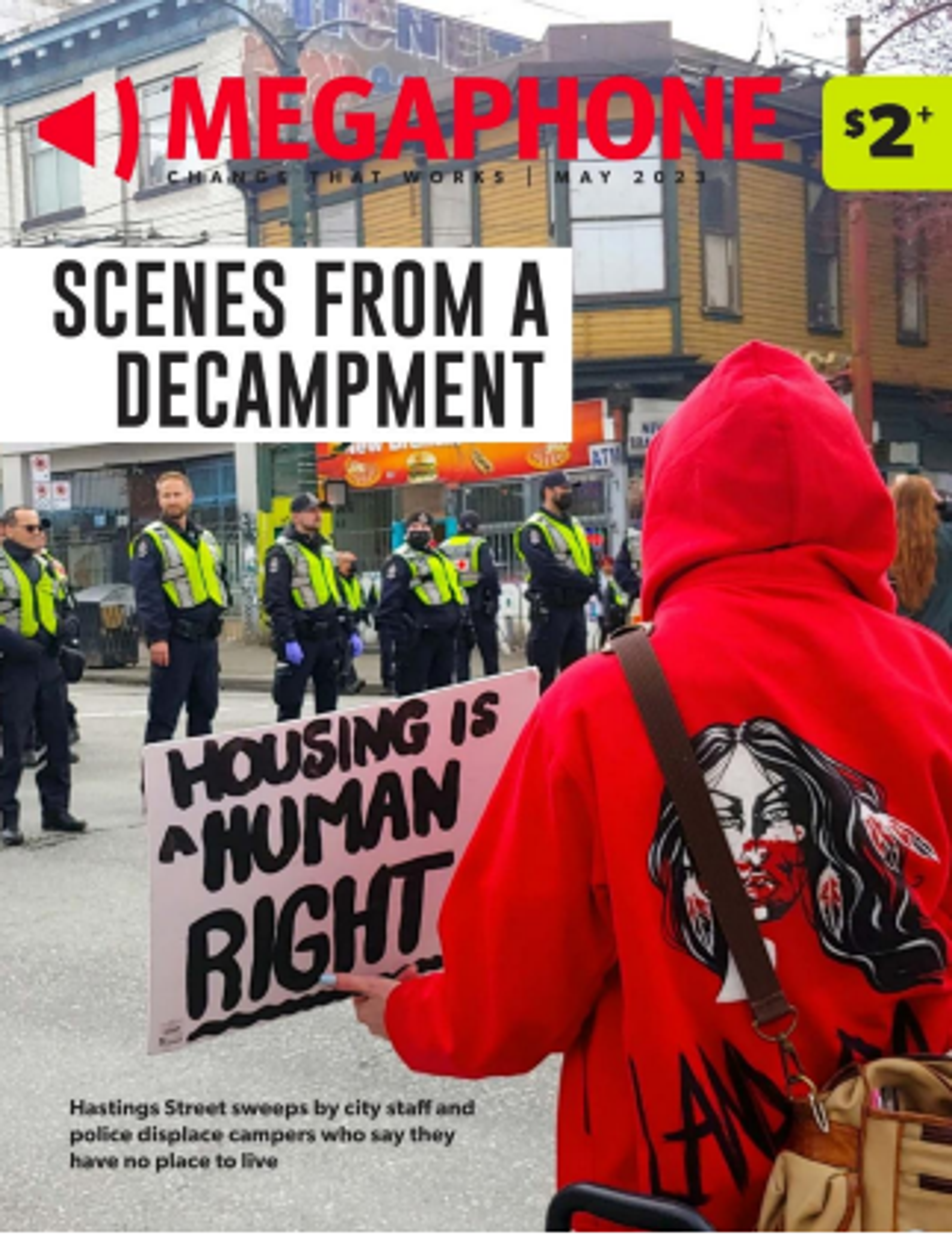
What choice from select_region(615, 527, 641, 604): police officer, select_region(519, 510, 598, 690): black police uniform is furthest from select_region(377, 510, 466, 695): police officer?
select_region(615, 527, 641, 604): police officer

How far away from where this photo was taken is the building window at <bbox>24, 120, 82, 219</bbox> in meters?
30.3

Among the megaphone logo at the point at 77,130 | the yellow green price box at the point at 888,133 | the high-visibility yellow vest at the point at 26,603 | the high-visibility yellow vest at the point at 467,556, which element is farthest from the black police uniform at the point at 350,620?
the megaphone logo at the point at 77,130

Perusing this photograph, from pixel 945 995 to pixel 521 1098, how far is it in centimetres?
290

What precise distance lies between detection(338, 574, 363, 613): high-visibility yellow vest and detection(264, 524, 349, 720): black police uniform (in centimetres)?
118

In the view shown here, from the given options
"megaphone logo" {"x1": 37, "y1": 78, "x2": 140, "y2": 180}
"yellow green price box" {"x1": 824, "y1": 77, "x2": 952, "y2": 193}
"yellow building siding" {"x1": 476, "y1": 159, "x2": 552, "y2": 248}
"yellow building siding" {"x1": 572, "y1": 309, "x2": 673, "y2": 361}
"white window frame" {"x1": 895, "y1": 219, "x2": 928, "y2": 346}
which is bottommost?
"yellow green price box" {"x1": 824, "y1": 77, "x2": 952, "y2": 193}

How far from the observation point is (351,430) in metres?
7.55

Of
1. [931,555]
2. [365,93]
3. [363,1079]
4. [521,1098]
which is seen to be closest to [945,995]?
[521,1098]

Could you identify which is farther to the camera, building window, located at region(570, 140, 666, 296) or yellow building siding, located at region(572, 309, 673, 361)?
building window, located at region(570, 140, 666, 296)

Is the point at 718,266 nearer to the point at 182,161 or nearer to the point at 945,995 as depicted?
Answer: the point at 182,161

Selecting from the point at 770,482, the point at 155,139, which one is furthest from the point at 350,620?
the point at 155,139

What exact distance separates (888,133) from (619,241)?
1655 cm

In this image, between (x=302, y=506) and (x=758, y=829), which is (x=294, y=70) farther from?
(x=758, y=829)

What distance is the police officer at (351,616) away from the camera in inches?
478

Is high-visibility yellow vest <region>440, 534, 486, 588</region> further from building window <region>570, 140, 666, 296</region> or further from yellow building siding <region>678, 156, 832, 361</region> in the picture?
yellow building siding <region>678, 156, 832, 361</region>
